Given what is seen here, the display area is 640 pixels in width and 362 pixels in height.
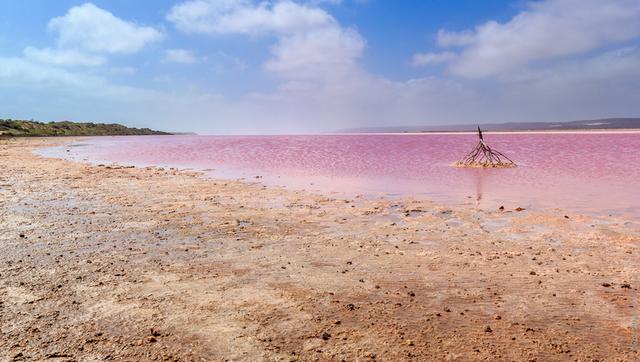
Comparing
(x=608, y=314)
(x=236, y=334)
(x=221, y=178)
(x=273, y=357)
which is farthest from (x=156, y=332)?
(x=221, y=178)

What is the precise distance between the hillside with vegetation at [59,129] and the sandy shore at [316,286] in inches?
2949

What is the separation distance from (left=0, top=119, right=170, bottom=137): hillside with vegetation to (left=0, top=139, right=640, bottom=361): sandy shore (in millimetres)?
74908

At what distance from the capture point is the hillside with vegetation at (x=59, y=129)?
254ft

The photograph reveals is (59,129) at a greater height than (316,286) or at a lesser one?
greater

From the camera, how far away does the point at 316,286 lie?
248 inches

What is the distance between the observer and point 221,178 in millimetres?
21125

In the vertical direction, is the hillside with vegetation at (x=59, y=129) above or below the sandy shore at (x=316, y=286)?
above

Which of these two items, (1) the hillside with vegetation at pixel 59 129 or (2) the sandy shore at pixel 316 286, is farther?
(1) the hillside with vegetation at pixel 59 129

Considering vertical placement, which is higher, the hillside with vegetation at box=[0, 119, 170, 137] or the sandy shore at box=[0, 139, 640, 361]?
the hillside with vegetation at box=[0, 119, 170, 137]

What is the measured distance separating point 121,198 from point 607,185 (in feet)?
59.2

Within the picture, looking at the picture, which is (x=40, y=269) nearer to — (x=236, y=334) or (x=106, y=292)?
(x=106, y=292)

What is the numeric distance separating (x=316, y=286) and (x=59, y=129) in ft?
343

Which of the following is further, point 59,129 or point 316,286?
point 59,129

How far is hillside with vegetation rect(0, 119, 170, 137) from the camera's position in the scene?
7731 cm
